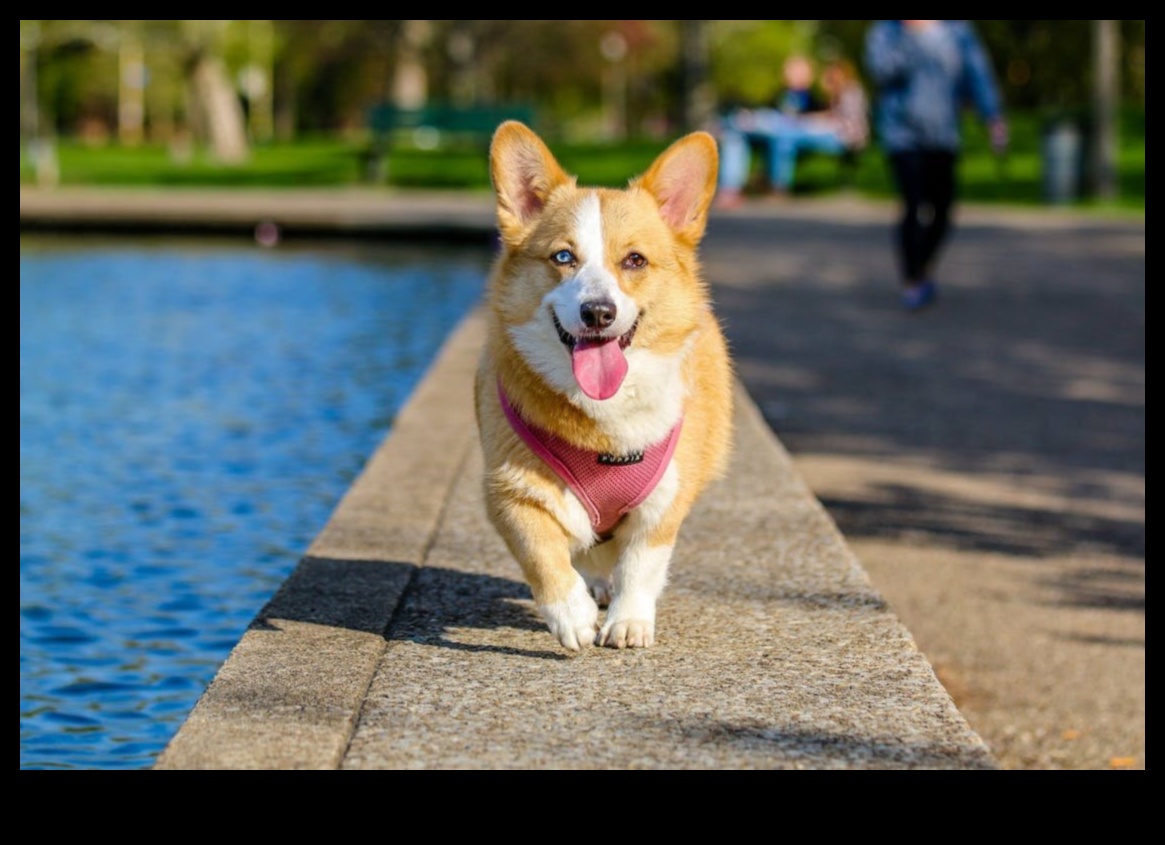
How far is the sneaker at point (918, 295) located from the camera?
13.5 m

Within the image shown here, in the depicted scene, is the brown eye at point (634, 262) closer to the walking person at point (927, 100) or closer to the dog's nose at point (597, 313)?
the dog's nose at point (597, 313)

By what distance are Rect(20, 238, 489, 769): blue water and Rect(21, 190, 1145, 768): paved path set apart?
2.33m

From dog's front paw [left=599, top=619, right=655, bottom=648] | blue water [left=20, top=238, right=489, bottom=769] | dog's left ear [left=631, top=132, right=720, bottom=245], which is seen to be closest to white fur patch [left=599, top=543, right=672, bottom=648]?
dog's front paw [left=599, top=619, right=655, bottom=648]

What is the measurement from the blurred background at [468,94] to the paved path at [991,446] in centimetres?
846

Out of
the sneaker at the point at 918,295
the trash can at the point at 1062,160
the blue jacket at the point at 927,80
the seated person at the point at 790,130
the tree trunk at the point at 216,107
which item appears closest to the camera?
the blue jacket at the point at 927,80

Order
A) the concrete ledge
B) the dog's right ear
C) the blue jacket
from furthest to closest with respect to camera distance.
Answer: the blue jacket → the dog's right ear → the concrete ledge

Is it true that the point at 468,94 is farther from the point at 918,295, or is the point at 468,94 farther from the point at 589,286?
the point at 589,286

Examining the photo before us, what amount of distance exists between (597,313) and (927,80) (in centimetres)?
923

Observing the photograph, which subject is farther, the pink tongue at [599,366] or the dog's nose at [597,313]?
the pink tongue at [599,366]

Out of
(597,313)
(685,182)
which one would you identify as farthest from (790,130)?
(597,313)

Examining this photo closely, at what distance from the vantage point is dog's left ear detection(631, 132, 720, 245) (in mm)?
4578

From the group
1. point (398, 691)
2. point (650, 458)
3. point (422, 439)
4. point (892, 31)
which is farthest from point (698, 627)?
point (892, 31)

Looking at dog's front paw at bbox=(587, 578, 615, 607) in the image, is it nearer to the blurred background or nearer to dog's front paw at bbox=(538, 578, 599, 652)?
dog's front paw at bbox=(538, 578, 599, 652)

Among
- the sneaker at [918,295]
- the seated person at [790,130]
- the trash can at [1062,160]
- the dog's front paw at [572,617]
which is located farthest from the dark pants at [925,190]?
the seated person at [790,130]
